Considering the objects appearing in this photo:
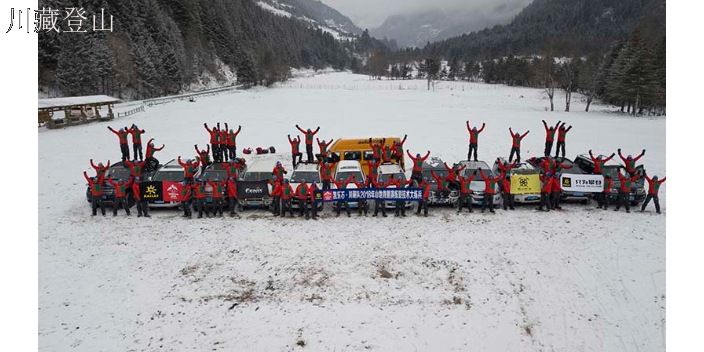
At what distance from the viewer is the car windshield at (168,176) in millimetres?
15219

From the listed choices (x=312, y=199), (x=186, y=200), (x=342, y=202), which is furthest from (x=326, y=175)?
(x=186, y=200)

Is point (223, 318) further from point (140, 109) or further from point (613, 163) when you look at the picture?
point (140, 109)

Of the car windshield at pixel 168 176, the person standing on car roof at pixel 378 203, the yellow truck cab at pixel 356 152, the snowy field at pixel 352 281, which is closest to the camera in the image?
the snowy field at pixel 352 281

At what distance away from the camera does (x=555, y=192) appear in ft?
47.6

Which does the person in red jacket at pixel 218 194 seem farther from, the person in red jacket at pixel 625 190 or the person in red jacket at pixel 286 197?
the person in red jacket at pixel 625 190

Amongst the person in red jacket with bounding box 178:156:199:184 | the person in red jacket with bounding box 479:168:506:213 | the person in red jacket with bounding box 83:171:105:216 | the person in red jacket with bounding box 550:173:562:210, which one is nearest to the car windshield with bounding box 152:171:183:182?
the person in red jacket with bounding box 178:156:199:184

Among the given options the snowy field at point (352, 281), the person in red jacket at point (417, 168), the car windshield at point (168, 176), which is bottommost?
the snowy field at point (352, 281)

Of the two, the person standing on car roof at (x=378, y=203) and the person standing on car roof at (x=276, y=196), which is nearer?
the person standing on car roof at (x=276, y=196)

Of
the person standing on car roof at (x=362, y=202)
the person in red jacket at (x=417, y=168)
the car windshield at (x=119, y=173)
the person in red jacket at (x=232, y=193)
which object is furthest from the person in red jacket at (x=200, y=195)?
the person in red jacket at (x=417, y=168)

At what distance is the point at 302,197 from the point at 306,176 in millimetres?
1982

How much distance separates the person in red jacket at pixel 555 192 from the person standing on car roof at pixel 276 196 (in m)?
10.4

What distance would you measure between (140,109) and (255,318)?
46.2m

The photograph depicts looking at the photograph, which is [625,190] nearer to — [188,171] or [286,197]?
[286,197]

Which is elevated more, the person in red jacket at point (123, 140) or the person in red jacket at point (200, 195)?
the person in red jacket at point (123, 140)
